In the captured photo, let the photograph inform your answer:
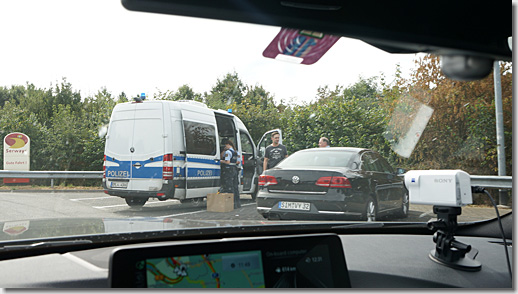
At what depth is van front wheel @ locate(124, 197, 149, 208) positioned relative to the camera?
12.3 ft

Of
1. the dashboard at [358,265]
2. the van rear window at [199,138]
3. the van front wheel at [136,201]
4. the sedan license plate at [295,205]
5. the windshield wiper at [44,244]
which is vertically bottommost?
the dashboard at [358,265]

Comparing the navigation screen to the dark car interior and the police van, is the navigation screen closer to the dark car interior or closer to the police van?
the dark car interior

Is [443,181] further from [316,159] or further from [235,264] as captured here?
[316,159]

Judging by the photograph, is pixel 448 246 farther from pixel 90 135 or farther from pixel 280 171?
pixel 90 135

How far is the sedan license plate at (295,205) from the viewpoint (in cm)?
394

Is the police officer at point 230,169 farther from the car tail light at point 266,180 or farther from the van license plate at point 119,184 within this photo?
the van license plate at point 119,184

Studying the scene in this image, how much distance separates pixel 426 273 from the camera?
2.47 m

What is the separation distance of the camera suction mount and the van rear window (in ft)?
8.12

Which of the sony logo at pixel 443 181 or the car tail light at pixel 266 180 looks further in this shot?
the car tail light at pixel 266 180

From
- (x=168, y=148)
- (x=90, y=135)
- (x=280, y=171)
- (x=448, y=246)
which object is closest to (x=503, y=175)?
(x=448, y=246)

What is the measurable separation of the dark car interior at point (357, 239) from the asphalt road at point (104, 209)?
236 millimetres

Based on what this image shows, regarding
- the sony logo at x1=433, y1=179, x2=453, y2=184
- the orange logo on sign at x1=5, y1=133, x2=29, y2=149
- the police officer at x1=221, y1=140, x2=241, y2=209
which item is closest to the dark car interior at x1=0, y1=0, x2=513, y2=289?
the sony logo at x1=433, y1=179, x2=453, y2=184

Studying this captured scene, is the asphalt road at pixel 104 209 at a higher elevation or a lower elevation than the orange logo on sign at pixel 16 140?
lower

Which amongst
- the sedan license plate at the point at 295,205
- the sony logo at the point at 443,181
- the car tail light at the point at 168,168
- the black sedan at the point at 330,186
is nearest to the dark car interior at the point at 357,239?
the sony logo at the point at 443,181
